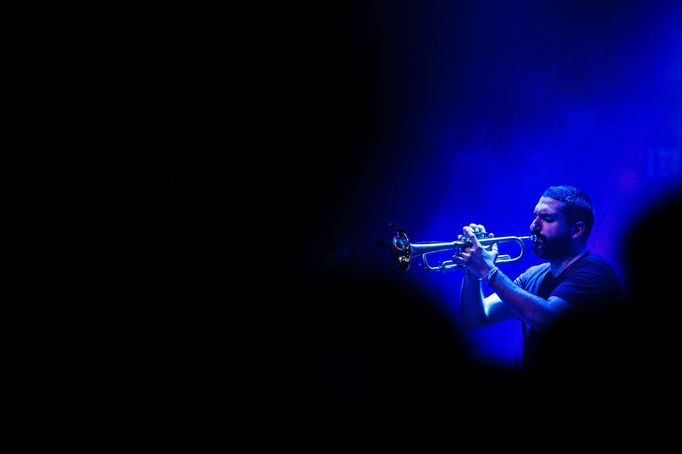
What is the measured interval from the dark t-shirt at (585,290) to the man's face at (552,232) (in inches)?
5.6

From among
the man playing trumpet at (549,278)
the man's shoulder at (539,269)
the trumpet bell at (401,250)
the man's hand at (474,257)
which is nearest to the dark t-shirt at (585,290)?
the man playing trumpet at (549,278)

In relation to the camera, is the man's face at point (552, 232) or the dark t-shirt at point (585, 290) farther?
the man's face at point (552, 232)

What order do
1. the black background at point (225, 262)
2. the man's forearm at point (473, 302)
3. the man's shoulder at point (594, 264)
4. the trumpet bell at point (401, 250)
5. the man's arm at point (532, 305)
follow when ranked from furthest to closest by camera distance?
the man's forearm at point (473, 302) → the trumpet bell at point (401, 250) → the man's shoulder at point (594, 264) → the man's arm at point (532, 305) → the black background at point (225, 262)

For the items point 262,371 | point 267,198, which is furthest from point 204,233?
point 262,371

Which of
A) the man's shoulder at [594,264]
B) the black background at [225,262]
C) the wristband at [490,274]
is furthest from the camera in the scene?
A: the wristband at [490,274]

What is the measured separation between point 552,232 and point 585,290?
496 mm

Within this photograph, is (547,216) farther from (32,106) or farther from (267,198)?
(32,106)

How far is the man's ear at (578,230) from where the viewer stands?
281 cm

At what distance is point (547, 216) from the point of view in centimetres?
286

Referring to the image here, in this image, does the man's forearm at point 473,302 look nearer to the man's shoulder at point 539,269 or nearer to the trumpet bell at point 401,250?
the man's shoulder at point 539,269

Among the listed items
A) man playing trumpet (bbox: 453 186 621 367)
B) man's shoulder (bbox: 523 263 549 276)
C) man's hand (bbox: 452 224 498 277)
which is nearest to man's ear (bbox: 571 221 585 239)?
man playing trumpet (bbox: 453 186 621 367)

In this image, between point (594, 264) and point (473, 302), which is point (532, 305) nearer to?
point (594, 264)

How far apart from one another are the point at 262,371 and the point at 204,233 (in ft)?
3.08

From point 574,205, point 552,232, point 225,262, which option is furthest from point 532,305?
point 225,262
